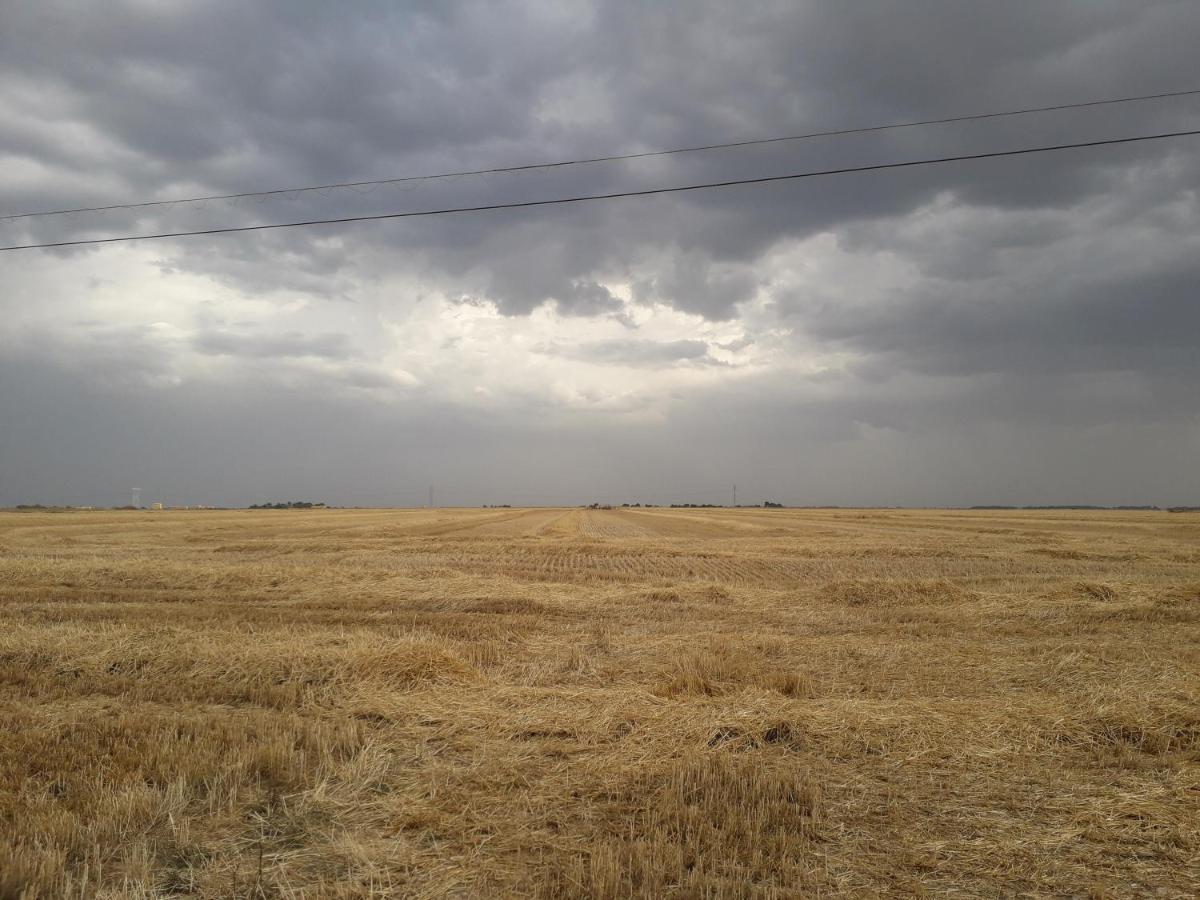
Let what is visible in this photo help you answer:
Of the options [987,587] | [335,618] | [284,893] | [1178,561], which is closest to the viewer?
[284,893]

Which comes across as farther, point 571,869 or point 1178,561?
point 1178,561

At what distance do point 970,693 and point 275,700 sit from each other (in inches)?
345

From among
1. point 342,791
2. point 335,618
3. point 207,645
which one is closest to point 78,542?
point 335,618

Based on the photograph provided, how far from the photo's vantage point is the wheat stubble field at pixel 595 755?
4855 millimetres

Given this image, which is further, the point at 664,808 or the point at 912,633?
Result: the point at 912,633

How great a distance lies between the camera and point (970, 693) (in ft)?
31.3

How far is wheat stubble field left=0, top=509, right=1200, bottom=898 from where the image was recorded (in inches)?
191

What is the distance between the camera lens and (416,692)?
9125mm

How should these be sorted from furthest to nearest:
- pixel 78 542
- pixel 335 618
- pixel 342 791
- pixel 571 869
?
pixel 78 542 < pixel 335 618 < pixel 342 791 < pixel 571 869

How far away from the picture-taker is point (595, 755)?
6.92m

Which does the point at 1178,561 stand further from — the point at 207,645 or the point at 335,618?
the point at 207,645

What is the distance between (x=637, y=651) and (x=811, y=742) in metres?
4.89

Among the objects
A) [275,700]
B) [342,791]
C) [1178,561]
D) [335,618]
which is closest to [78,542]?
[335,618]

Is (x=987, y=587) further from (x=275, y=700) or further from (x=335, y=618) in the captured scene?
(x=275, y=700)
